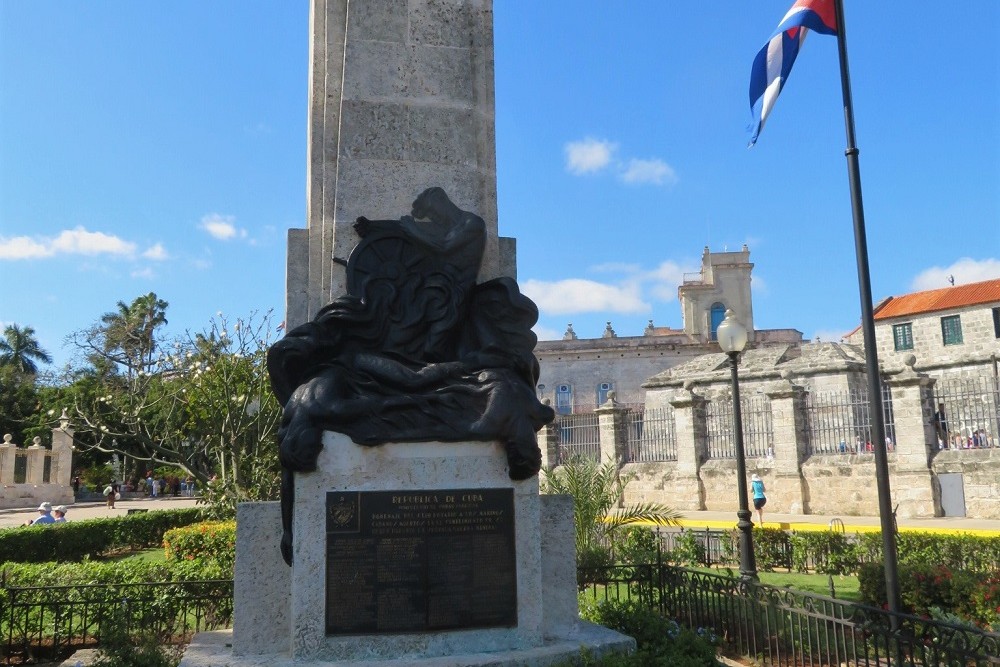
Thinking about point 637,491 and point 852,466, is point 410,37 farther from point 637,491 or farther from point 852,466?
point 637,491

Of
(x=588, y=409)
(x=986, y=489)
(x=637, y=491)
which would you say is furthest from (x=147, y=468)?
(x=986, y=489)

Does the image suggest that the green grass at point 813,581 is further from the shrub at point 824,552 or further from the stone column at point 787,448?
the stone column at point 787,448

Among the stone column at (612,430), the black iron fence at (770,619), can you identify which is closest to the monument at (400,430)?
the black iron fence at (770,619)

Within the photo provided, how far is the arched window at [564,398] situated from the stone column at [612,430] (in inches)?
1195

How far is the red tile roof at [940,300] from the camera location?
3747 centimetres

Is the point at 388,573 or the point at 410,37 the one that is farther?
the point at 410,37

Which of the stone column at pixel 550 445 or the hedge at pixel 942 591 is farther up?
the stone column at pixel 550 445

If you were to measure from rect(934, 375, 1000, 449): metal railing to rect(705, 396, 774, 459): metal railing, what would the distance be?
4.33 m

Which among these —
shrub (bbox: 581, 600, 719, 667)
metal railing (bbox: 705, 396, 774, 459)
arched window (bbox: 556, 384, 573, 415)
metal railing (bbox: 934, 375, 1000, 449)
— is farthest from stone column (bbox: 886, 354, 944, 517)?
arched window (bbox: 556, 384, 573, 415)

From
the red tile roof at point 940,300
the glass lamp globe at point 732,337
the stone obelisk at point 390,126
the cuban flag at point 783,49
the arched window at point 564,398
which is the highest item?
the red tile roof at point 940,300

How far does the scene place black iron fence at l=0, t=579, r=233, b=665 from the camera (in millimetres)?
7617

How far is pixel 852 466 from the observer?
19.8m

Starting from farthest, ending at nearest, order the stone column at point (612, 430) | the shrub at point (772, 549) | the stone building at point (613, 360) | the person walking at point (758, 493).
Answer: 1. the stone building at point (613, 360)
2. the stone column at point (612, 430)
3. the person walking at point (758, 493)
4. the shrub at point (772, 549)

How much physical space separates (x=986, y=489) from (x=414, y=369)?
1709 cm
